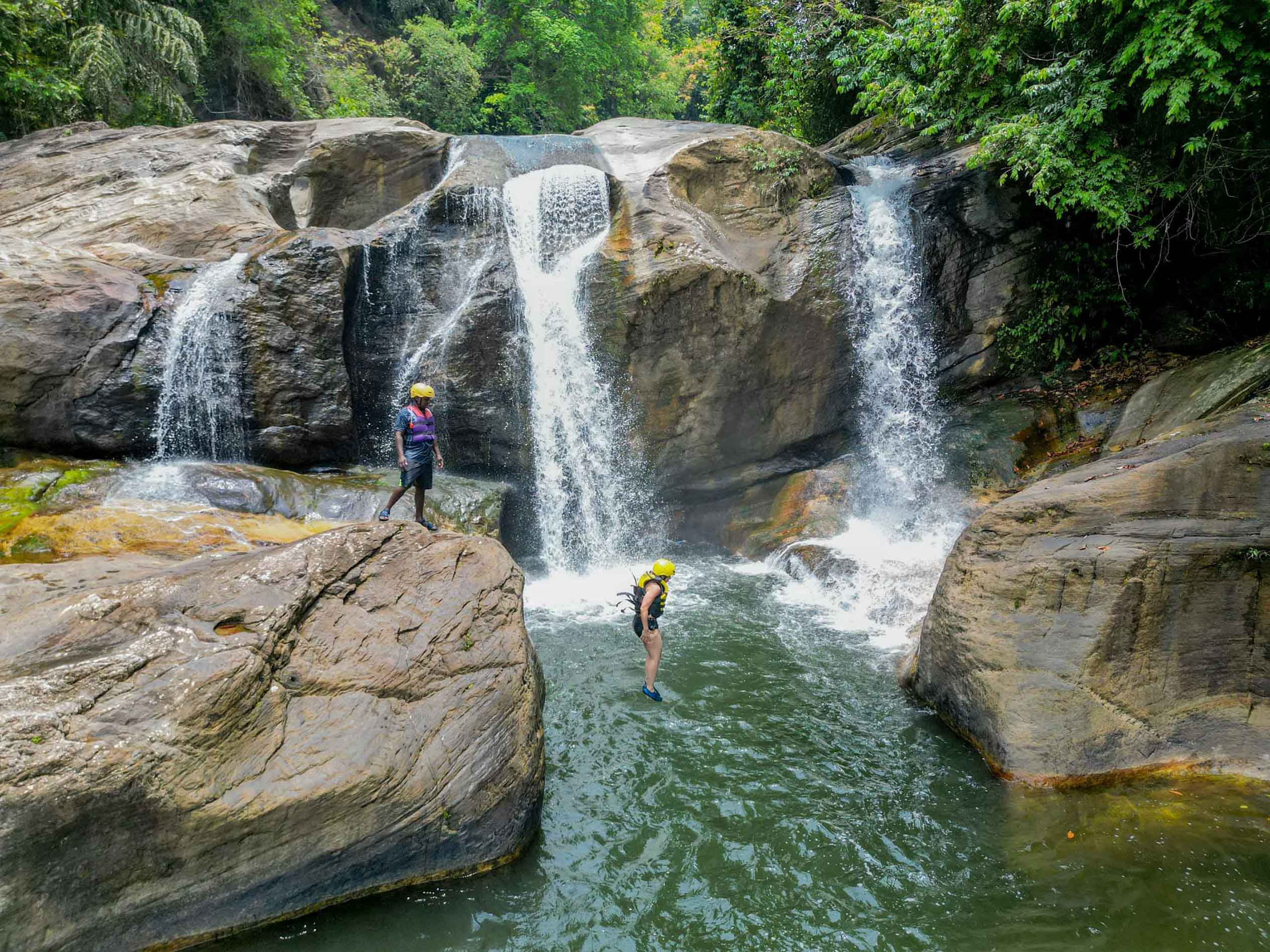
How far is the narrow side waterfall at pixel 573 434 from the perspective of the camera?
40.6 ft

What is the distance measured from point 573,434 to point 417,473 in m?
4.27

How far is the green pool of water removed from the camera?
14.3 feet

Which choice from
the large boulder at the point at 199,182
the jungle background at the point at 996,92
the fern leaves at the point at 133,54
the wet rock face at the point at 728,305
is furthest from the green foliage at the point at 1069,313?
the fern leaves at the point at 133,54

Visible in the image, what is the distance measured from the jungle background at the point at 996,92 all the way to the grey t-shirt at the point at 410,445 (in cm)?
794

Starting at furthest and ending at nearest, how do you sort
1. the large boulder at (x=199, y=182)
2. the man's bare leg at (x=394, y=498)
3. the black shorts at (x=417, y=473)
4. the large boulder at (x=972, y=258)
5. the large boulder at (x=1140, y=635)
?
the large boulder at (x=972, y=258), the large boulder at (x=199, y=182), the man's bare leg at (x=394, y=498), the black shorts at (x=417, y=473), the large boulder at (x=1140, y=635)

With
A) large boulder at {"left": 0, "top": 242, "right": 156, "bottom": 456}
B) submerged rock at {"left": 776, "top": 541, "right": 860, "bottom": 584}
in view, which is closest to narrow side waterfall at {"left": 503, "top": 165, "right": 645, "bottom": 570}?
submerged rock at {"left": 776, "top": 541, "right": 860, "bottom": 584}

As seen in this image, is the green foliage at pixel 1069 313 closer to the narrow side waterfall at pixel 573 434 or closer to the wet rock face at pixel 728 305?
the wet rock face at pixel 728 305

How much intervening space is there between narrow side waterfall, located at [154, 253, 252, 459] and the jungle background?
7981 mm

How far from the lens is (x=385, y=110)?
24.8m

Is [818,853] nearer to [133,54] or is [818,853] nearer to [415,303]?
[415,303]

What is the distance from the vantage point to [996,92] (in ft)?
34.7

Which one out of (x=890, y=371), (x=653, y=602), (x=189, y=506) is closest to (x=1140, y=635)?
(x=653, y=602)

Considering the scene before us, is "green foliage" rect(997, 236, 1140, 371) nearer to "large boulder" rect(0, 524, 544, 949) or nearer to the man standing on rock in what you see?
the man standing on rock

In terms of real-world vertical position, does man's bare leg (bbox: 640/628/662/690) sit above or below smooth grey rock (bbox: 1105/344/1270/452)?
below
